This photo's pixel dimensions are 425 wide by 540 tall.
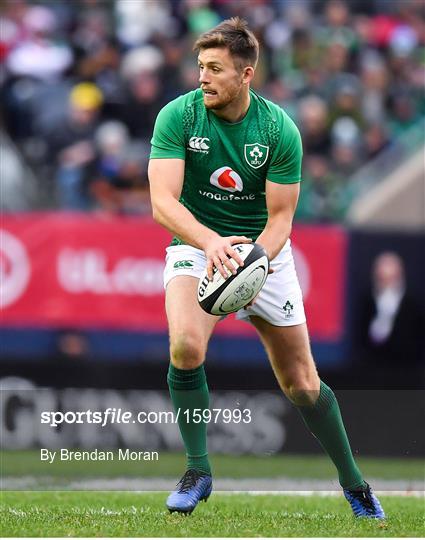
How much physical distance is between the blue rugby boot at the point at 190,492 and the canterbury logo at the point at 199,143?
1609mm

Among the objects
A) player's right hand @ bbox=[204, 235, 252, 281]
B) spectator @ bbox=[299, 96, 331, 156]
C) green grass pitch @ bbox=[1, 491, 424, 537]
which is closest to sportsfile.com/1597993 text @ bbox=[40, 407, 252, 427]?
green grass pitch @ bbox=[1, 491, 424, 537]

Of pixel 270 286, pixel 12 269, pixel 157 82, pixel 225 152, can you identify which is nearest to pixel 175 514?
pixel 270 286

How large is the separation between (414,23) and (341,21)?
146cm

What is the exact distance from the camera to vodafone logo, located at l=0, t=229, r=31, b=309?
42.9 ft

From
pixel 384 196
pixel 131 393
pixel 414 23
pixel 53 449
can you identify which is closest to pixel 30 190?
pixel 131 393

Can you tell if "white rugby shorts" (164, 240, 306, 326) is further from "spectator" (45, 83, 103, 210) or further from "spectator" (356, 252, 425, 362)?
"spectator" (45, 83, 103, 210)

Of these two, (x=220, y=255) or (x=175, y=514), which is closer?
(x=220, y=255)

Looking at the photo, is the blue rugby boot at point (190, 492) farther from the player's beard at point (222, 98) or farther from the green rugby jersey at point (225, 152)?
the player's beard at point (222, 98)

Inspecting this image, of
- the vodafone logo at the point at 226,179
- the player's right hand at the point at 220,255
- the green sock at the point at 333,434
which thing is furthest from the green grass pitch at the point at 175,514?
the vodafone logo at the point at 226,179

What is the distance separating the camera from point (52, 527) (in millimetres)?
6047

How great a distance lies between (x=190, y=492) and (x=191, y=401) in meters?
0.45

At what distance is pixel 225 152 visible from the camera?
21.6 ft

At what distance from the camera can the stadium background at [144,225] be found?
12.3 meters

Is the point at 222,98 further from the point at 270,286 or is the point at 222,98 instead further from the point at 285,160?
the point at 270,286
